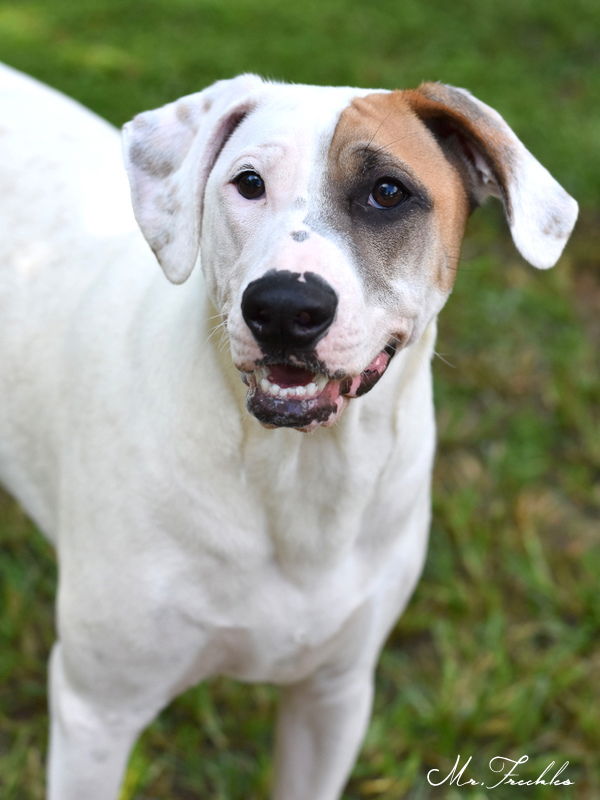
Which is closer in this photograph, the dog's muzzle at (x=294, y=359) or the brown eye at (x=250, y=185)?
the dog's muzzle at (x=294, y=359)

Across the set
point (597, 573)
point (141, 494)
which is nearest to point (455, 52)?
point (597, 573)

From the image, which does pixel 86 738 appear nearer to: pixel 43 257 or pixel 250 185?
pixel 43 257

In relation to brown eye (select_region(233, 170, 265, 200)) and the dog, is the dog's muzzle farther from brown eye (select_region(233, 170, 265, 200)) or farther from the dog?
brown eye (select_region(233, 170, 265, 200))

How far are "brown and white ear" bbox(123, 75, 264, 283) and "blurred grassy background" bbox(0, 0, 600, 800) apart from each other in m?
1.77

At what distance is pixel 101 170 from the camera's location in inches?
128

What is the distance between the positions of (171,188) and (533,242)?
2.50ft

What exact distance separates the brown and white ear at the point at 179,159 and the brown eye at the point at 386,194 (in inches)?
14.2

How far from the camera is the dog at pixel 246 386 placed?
7.04ft

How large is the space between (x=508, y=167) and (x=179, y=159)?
27.2 inches

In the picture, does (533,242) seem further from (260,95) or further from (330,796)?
(330,796)

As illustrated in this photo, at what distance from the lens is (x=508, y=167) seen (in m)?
2.29

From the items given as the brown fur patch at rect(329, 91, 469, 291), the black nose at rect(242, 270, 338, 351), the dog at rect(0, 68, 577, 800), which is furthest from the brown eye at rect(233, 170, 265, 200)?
the black nose at rect(242, 270, 338, 351)

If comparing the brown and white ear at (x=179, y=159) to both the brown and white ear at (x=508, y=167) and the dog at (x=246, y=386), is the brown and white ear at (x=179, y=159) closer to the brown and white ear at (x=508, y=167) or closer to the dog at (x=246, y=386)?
the dog at (x=246, y=386)

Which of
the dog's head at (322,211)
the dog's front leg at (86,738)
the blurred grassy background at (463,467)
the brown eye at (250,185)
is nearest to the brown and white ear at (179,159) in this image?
the dog's head at (322,211)
